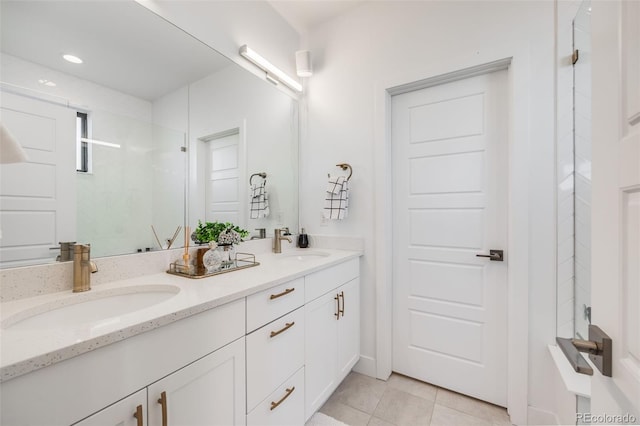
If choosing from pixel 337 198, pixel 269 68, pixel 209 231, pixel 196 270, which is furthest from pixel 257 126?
pixel 196 270

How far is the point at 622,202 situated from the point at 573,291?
132 cm

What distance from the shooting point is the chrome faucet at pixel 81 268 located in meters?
0.99

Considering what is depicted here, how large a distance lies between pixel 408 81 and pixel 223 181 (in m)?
1.45

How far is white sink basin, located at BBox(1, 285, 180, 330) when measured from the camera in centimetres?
83

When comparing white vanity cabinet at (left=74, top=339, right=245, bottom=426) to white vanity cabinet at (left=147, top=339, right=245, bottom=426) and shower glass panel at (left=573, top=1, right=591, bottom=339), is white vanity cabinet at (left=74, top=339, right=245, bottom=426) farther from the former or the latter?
shower glass panel at (left=573, top=1, right=591, bottom=339)

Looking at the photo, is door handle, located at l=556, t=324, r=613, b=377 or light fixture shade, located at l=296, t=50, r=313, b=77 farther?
light fixture shade, located at l=296, t=50, r=313, b=77

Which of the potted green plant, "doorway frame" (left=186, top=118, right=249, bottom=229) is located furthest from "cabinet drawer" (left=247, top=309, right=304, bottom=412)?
"doorway frame" (left=186, top=118, right=249, bottom=229)

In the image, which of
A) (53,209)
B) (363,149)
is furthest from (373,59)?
(53,209)

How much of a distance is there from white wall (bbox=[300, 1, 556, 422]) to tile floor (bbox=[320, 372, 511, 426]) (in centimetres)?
21

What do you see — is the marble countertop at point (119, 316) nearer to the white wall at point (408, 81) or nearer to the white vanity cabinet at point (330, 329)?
the white vanity cabinet at point (330, 329)

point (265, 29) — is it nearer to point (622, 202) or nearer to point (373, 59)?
point (373, 59)

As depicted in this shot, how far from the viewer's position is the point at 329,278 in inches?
64.4

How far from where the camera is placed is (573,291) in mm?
1433

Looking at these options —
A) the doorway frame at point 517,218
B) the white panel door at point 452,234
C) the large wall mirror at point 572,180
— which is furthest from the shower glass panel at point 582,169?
the white panel door at point 452,234
